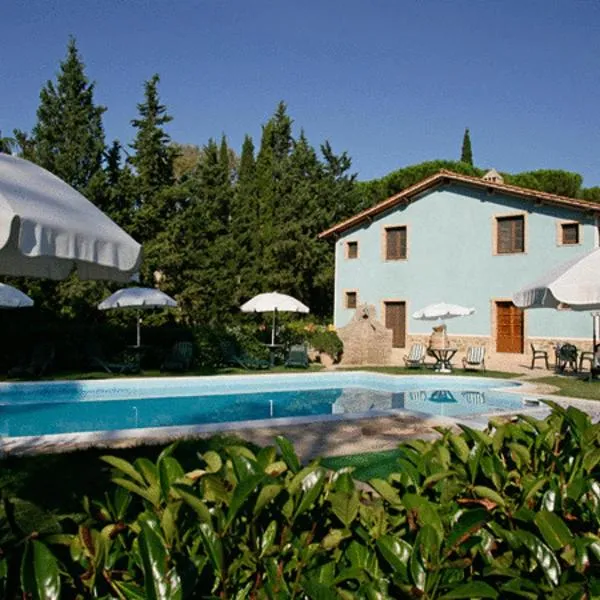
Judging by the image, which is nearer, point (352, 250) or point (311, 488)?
point (311, 488)

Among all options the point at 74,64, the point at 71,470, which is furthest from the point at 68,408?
the point at 74,64

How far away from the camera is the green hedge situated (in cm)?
145

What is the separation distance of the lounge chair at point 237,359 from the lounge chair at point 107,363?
10.7 feet

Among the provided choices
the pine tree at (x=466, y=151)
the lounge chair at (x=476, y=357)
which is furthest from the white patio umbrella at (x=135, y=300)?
the pine tree at (x=466, y=151)

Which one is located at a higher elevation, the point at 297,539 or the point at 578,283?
the point at 578,283

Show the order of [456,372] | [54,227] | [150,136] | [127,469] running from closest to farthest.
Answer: [127,469] < [54,227] < [456,372] < [150,136]

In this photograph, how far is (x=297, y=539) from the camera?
1689mm

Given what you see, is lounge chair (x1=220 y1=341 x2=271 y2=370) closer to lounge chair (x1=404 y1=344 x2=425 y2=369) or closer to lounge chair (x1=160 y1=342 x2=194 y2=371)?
lounge chair (x1=160 y1=342 x2=194 y2=371)

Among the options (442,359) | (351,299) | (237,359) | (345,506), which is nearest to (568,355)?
(442,359)

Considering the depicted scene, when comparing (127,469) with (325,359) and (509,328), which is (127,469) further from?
(509,328)

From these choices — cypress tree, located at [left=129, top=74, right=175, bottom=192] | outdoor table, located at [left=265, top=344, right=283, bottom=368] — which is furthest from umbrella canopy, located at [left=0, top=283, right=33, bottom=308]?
cypress tree, located at [left=129, top=74, right=175, bottom=192]

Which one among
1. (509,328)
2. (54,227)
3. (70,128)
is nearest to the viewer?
(54,227)

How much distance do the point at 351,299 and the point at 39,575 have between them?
29.3 metres

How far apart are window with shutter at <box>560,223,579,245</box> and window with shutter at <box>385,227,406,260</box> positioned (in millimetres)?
7156
